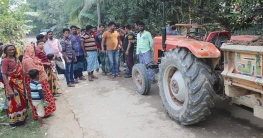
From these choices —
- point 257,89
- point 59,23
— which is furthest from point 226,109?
point 59,23

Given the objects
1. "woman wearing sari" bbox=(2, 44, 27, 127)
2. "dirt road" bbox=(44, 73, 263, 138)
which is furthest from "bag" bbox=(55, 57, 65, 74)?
"woman wearing sari" bbox=(2, 44, 27, 127)

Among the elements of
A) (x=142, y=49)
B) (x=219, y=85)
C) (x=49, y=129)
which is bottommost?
(x=49, y=129)

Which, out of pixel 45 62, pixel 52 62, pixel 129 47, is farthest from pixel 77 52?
pixel 45 62

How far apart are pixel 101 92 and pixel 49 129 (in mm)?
2053

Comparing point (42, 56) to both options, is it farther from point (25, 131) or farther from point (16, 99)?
point (25, 131)

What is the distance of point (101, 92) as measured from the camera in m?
5.92

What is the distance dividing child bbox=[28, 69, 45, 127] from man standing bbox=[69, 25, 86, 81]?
8.37 ft

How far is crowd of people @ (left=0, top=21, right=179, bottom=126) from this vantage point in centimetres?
407

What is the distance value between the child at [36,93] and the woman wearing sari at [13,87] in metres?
0.25

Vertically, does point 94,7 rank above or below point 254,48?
above

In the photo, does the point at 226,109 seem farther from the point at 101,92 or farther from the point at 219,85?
the point at 101,92

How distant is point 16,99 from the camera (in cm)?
416

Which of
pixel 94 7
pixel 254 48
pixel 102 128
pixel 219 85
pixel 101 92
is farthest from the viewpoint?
pixel 94 7

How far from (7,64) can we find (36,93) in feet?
2.04
